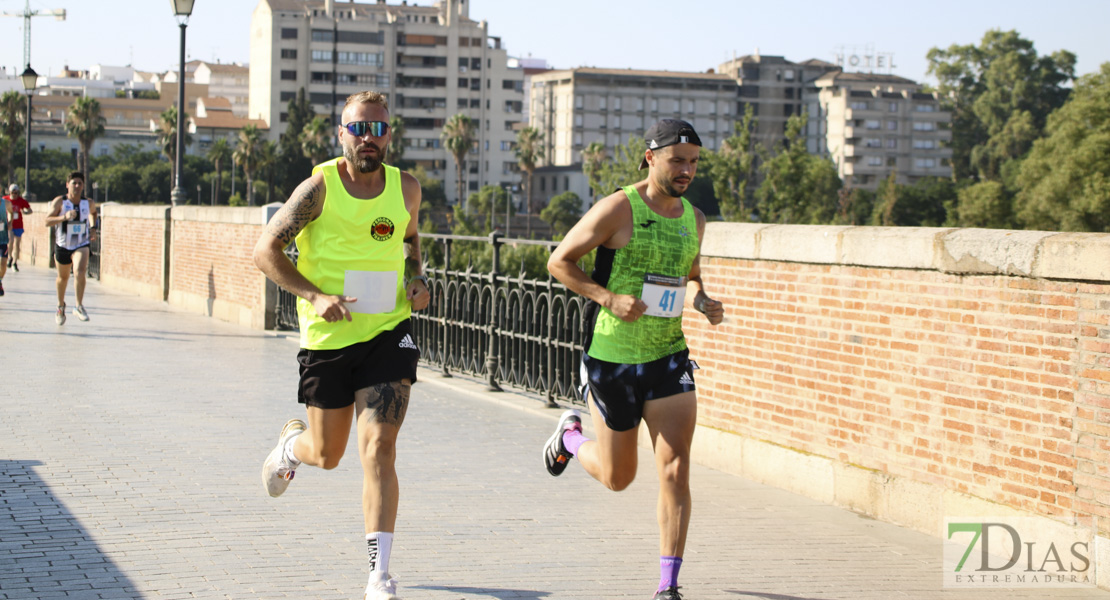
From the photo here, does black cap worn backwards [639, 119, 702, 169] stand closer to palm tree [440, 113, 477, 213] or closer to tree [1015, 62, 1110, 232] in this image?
tree [1015, 62, 1110, 232]

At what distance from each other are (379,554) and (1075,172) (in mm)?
74013

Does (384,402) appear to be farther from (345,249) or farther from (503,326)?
(503,326)

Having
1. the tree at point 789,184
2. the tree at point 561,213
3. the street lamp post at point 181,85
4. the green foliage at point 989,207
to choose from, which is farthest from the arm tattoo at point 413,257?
the tree at point 561,213

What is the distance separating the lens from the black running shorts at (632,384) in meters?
5.29

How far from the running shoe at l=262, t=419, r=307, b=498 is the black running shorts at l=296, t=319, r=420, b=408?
668 millimetres

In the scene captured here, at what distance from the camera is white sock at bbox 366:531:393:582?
4941mm

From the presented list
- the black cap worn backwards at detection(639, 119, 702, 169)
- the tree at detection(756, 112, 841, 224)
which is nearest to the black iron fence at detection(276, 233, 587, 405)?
the black cap worn backwards at detection(639, 119, 702, 169)

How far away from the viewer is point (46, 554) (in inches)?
222

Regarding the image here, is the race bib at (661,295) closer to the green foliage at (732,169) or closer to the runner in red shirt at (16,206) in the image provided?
the runner in red shirt at (16,206)

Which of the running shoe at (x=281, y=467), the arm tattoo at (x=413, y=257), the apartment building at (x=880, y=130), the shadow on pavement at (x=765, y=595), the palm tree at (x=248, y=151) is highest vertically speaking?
the apartment building at (x=880, y=130)

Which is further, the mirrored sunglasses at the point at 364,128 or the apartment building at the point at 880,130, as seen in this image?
the apartment building at the point at 880,130

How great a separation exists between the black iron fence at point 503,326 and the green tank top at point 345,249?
4501 mm

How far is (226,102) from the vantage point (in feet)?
535

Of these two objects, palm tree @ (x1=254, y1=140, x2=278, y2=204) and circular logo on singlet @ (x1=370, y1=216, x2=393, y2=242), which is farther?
palm tree @ (x1=254, y1=140, x2=278, y2=204)
